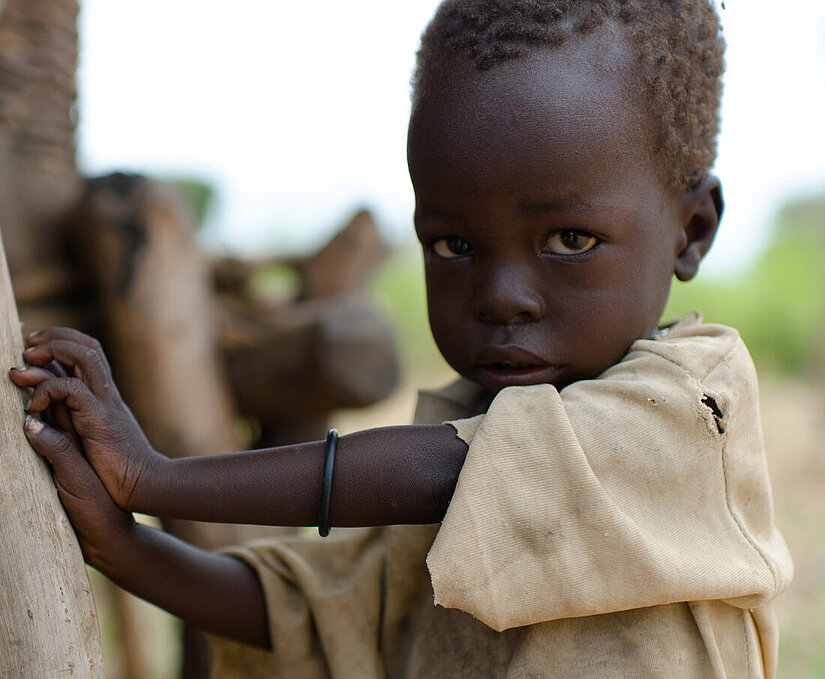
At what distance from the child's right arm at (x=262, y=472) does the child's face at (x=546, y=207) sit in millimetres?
216

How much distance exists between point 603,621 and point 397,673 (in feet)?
1.50

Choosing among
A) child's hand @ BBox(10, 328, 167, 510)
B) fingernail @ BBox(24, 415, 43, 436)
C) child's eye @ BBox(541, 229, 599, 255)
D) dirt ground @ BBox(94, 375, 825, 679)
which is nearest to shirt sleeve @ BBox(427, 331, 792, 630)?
child's eye @ BBox(541, 229, 599, 255)

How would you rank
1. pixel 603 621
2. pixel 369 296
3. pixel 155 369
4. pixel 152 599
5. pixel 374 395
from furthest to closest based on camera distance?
pixel 369 296, pixel 374 395, pixel 155 369, pixel 152 599, pixel 603 621

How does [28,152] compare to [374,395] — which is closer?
[28,152]

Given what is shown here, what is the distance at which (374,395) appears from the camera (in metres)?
3.01

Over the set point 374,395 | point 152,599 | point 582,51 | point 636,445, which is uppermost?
point 582,51

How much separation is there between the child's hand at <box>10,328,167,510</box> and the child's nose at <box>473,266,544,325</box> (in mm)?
543

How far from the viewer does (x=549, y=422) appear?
1.22m

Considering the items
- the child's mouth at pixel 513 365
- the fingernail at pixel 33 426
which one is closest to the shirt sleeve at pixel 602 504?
the child's mouth at pixel 513 365

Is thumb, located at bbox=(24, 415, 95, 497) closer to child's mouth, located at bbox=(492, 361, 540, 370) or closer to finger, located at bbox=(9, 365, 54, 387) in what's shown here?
finger, located at bbox=(9, 365, 54, 387)

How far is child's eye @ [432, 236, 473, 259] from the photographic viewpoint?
1444mm

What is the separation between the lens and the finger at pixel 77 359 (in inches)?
51.2

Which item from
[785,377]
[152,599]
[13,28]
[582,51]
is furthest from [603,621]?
[785,377]

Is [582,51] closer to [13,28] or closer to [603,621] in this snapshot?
[603,621]
